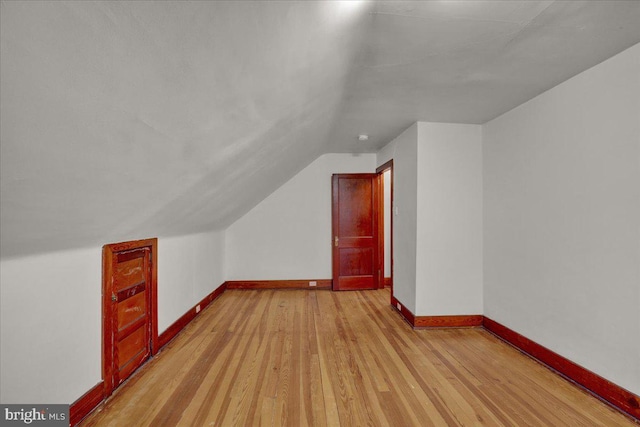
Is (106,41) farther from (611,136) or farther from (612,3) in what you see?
(611,136)

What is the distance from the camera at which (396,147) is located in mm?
4414

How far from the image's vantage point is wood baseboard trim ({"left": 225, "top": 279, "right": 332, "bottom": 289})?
18.3 feet

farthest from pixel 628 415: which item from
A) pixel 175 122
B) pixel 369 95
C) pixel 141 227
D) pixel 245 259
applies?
pixel 245 259

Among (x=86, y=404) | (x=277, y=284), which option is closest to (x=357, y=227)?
(x=277, y=284)

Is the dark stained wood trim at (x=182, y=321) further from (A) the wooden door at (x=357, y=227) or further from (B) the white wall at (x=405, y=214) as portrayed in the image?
(B) the white wall at (x=405, y=214)

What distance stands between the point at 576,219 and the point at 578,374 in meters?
1.24

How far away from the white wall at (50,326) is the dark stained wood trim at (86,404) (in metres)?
0.04

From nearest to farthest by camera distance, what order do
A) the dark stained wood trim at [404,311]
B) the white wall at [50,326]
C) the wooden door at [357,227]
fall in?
the white wall at [50,326], the dark stained wood trim at [404,311], the wooden door at [357,227]

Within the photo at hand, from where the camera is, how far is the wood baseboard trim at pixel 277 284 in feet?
18.3

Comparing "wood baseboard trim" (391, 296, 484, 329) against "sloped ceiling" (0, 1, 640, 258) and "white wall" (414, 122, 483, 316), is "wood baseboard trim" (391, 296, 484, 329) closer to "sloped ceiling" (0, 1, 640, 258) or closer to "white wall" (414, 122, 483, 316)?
"white wall" (414, 122, 483, 316)

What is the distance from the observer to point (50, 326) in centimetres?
182

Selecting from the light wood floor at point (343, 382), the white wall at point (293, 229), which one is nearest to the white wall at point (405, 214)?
the light wood floor at point (343, 382)

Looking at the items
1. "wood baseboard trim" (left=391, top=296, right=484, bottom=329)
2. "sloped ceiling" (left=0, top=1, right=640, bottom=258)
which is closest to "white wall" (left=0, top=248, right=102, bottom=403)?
"sloped ceiling" (left=0, top=1, right=640, bottom=258)

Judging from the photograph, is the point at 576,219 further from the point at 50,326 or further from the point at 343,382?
the point at 50,326
